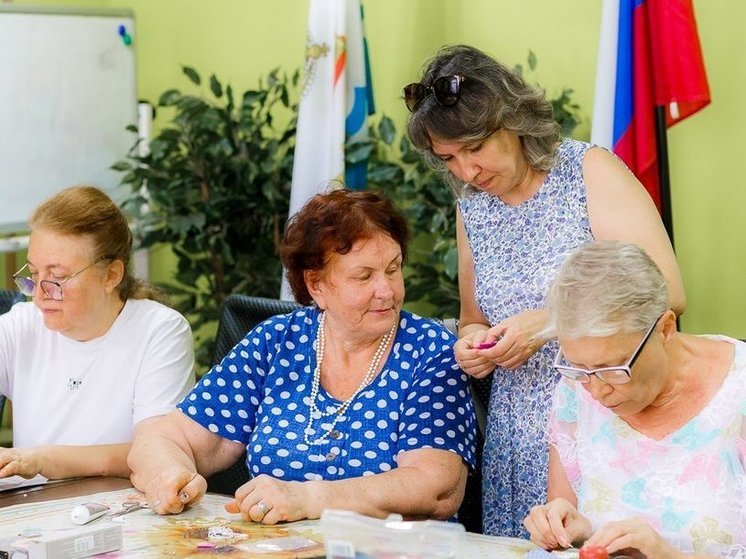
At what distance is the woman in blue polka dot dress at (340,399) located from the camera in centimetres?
220

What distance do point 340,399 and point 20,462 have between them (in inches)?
25.4

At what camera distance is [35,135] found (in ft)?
14.4

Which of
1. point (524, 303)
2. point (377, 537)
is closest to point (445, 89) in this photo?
point (524, 303)

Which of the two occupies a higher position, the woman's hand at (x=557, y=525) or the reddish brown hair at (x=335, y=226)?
the reddish brown hair at (x=335, y=226)

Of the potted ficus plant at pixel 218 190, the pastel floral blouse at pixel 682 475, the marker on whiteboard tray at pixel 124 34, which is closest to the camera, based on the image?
the pastel floral blouse at pixel 682 475

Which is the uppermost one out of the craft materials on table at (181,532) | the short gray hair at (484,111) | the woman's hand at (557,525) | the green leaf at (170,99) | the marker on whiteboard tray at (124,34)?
the marker on whiteboard tray at (124,34)

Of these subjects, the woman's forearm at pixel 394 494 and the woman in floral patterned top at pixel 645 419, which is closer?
the woman in floral patterned top at pixel 645 419

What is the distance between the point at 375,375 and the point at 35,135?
2.48 metres

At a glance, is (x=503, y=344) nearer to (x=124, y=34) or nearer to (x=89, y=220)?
(x=89, y=220)

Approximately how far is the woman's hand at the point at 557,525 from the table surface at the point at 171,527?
0.03m

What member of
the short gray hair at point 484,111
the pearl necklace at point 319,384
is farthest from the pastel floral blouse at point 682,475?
the short gray hair at point 484,111

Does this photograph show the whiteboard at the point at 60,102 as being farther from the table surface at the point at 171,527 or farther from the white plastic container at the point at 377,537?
the white plastic container at the point at 377,537

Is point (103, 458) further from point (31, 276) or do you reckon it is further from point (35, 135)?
point (35, 135)

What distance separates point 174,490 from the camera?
216 cm
